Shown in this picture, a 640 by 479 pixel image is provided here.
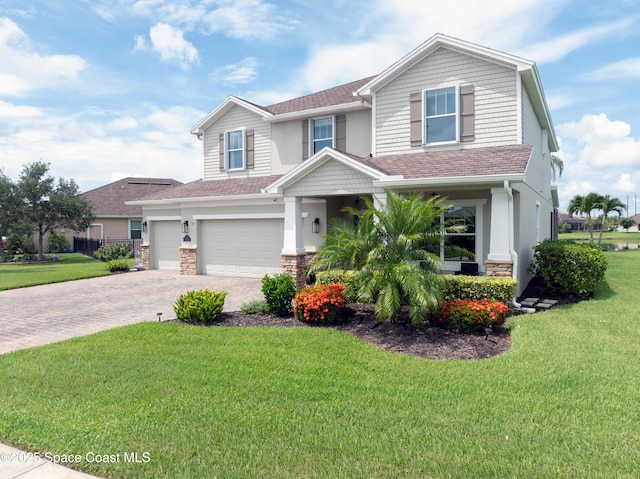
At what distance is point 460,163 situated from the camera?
10586 mm

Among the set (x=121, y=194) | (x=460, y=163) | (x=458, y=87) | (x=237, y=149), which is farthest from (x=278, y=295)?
(x=121, y=194)

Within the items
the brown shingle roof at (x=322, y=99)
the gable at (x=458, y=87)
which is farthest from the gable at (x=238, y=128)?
Answer: the gable at (x=458, y=87)

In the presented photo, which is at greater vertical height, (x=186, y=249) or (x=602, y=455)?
(x=186, y=249)

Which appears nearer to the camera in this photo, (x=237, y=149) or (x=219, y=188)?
(x=219, y=188)

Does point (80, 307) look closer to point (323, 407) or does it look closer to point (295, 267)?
point (295, 267)

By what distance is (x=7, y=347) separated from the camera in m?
6.79

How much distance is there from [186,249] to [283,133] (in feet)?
20.0

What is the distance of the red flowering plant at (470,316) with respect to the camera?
7273mm

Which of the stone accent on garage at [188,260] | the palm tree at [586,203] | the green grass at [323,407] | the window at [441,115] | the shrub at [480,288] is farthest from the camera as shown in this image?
the palm tree at [586,203]

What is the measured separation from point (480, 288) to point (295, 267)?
5316 millimetres

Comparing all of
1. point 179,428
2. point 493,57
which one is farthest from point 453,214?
point 179,428

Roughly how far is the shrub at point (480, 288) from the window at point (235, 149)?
10.9 metres

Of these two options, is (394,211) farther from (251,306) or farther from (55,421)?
(55,421)

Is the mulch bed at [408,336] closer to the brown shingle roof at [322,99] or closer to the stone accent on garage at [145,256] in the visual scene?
the brown shingle roof at [322,99]
